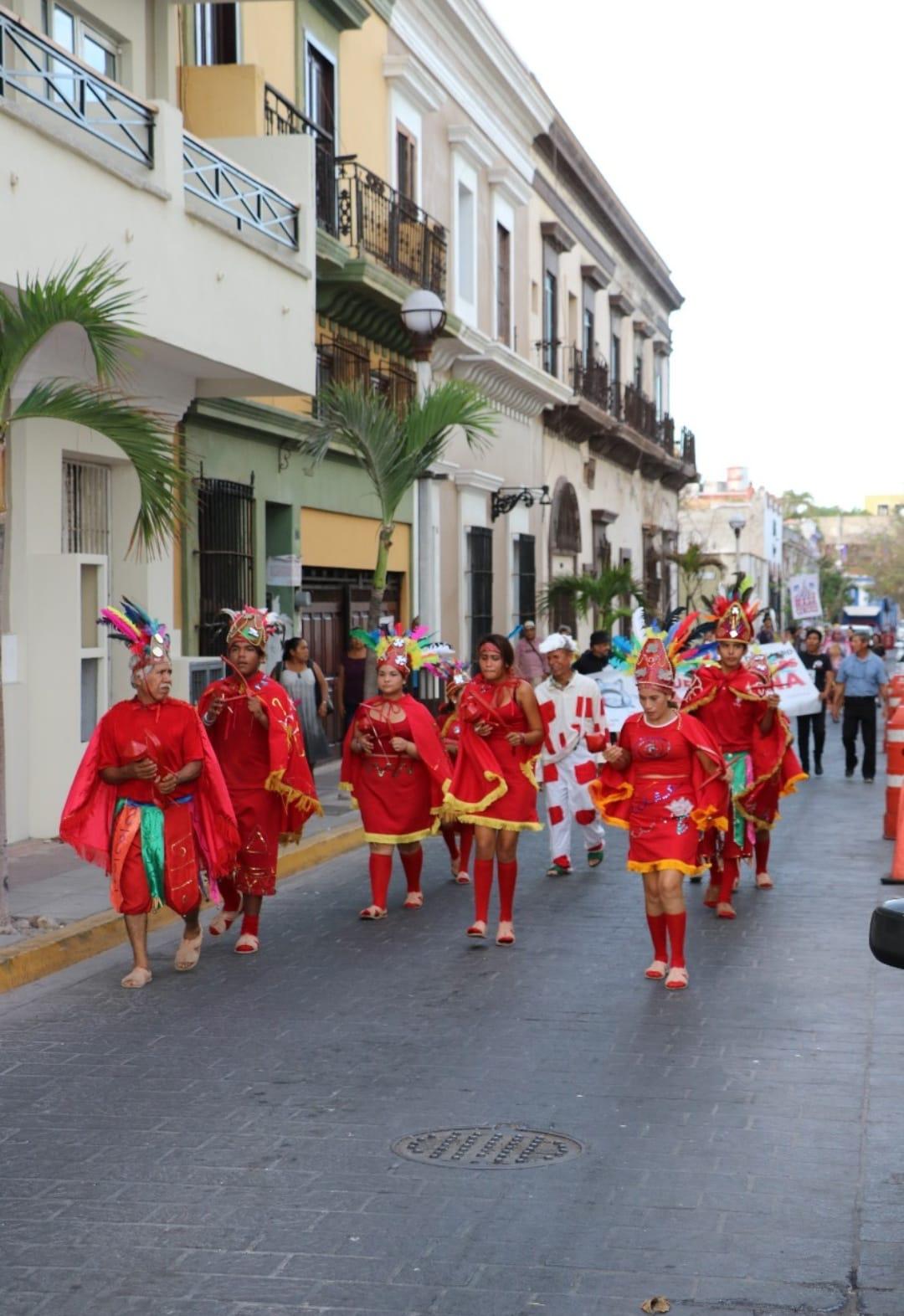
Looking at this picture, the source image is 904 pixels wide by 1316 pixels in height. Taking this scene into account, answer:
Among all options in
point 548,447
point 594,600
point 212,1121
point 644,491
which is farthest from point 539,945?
point 644,491

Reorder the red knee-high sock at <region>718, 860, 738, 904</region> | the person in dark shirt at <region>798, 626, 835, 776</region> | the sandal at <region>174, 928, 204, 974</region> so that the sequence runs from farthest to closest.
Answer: the person in dark shirt at <region>798, 626, 835, 776</region>
the red knee-high sock at <region>718, 860, 738, 904</region>
the sandal at <region>174, 928, 204, 974</region>

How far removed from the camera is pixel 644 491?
45.0 metres

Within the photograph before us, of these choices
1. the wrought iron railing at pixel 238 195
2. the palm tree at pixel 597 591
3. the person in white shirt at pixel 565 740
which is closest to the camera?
the person in white shirt at pixel 565 740

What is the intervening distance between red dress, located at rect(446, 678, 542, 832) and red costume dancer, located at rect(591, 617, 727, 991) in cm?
112

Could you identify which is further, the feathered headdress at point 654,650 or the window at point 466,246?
the window at point 466,246

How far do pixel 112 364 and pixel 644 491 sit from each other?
35172 mm

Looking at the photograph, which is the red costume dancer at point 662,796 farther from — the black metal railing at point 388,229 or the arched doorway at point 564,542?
the arched doorway at point 564,542

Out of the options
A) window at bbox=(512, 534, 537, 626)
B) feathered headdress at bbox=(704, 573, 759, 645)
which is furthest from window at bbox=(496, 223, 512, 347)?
feathered headdress at bbox=(704, 573, 759, 645)

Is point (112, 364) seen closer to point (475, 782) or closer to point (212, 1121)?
point (475, 782)

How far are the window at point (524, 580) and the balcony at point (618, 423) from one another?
9.85 feet

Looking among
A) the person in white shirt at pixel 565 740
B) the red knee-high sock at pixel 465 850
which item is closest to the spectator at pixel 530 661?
the person in white shirt at pixel 565 740

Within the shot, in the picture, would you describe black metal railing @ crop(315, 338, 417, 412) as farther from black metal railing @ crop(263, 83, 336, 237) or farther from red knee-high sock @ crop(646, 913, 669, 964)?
red knee-high sock @ crop(646, 913, 669, 964)

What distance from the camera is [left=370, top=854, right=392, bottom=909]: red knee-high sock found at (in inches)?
440

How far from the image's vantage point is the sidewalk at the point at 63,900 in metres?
9.49
